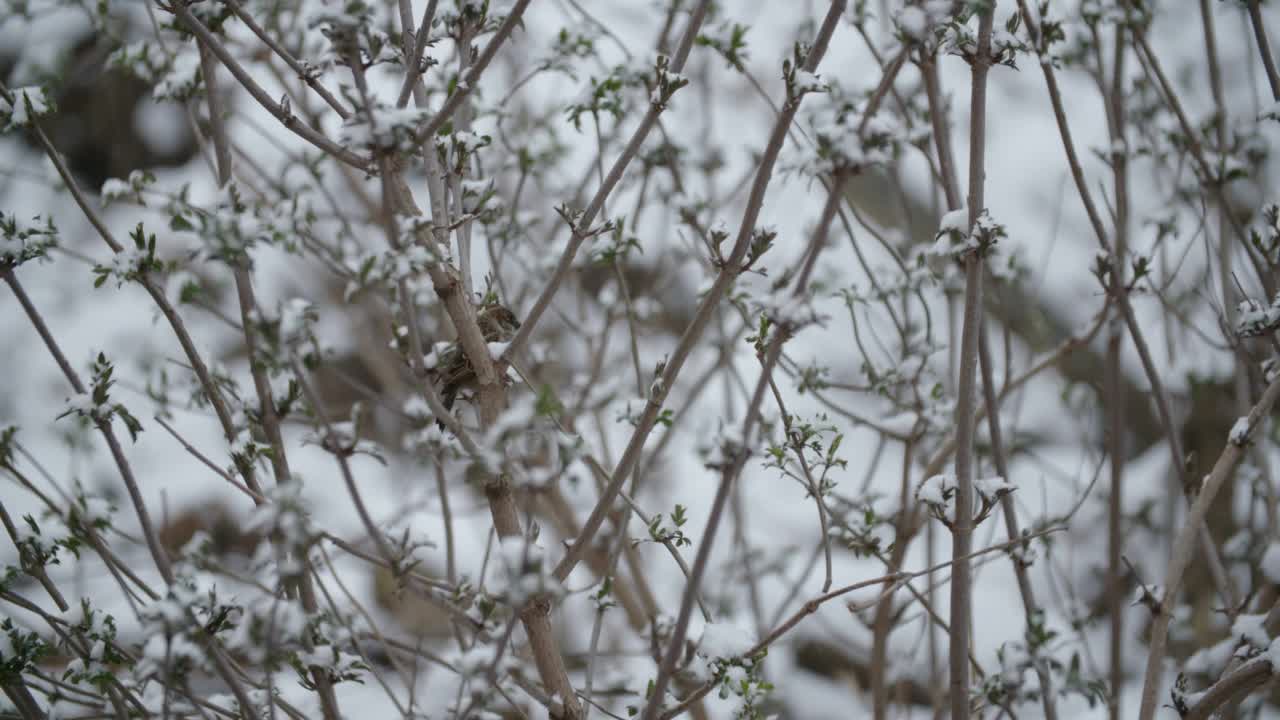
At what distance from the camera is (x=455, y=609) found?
1135mm

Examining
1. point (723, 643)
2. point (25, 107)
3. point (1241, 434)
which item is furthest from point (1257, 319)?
point (25, 107)

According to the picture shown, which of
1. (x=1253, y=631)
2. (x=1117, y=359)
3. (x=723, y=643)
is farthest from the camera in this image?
(x=1117, y=359)

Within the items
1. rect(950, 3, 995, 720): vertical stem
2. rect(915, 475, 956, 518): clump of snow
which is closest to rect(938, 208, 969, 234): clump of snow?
rect(950, 3, 995, 720): vertical stem

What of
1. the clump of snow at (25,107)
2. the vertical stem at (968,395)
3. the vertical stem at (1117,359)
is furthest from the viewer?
the vertical stem at (1117,359)

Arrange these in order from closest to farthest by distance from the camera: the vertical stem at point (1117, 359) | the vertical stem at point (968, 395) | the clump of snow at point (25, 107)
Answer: the vertical stem at point (968, 395)
the clump of snow at point (25, 107)
the vertical stem at point (1117, 359)

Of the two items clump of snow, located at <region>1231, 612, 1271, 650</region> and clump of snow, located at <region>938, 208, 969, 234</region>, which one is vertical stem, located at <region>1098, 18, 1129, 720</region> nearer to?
clump of snow, located at <region>1231, 612, 1271, 650</region>

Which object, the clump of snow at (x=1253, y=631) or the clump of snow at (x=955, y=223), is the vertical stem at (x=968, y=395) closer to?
the clump of snow at (x=955, y=223)

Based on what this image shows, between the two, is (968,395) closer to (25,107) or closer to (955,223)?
(955,223)

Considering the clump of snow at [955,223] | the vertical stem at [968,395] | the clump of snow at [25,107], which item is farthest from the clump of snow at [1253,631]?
the clump of snow at [25,107]

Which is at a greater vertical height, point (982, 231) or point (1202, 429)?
point (1202, 429)

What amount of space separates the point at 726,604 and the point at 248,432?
5.27ft

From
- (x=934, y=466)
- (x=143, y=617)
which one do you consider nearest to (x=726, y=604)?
(x=934, y=466)

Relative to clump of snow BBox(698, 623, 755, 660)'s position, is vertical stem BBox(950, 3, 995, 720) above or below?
above

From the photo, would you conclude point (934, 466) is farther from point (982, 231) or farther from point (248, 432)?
point (248, 432)
